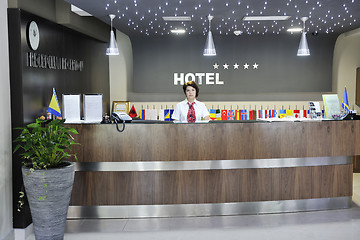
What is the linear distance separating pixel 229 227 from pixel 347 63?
17.8ft

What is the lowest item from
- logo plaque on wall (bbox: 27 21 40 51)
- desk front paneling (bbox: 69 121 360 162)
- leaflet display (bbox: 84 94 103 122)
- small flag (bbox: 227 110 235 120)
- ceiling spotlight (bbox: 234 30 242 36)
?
desk front paneling (bbox: 69 121 360 162)

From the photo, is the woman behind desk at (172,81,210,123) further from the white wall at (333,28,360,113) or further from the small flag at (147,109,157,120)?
the white wall at (333,28,360,113)

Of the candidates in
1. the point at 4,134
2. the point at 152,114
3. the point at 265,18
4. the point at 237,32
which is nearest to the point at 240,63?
the point at 237,32

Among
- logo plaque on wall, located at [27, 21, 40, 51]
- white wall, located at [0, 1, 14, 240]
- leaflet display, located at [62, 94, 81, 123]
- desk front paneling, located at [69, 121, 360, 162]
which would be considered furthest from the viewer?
leaflet display, located at [62, 94, 81, 123]

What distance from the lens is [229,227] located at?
4652 millimetres

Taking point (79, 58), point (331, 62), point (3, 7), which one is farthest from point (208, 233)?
point (331, 62)

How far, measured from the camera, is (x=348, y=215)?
199 inches

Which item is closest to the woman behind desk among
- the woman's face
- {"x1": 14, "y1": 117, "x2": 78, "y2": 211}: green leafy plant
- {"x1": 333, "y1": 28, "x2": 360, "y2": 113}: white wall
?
the woman's face

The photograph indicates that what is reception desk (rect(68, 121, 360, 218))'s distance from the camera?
479 cm

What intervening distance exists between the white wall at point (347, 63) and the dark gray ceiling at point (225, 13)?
29.2 inches

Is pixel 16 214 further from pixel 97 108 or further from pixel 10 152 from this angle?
pixel 97 108

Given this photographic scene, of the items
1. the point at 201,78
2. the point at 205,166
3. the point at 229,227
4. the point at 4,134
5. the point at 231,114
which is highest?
the point at 201,78

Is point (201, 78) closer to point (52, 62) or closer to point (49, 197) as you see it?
point (52, 62)

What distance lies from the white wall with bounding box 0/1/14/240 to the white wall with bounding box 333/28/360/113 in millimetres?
6733
